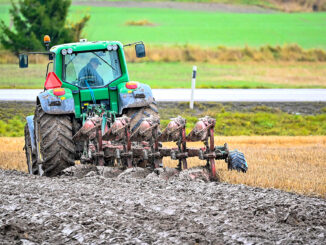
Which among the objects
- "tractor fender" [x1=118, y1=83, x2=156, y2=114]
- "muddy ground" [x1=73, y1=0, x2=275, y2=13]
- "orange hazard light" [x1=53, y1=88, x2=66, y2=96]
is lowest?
"tractor fender" [x1=118, y1=83, x2=156, y2=114]

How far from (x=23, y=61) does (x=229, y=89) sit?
14281 mm

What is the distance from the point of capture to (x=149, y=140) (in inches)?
399

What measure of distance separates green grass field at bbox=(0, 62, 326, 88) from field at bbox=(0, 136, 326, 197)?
1031 centimetres

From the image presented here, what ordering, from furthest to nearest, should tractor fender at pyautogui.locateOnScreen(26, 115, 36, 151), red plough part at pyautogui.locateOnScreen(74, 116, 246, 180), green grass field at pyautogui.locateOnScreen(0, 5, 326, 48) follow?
green grass field at pyautogui.locateOnScreen(0, 5, 326, 48)
tractor fender at pyautogui.locateOnScreen(26, 115, 36, 151)
red plough part at pyautogui.locateOnScreen(74, 116, 246, 180)

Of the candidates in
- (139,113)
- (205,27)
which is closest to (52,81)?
(139,113)

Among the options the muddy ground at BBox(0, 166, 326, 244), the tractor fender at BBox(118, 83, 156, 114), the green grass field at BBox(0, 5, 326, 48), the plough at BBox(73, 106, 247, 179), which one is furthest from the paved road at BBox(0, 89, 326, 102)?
the green grass field at BBox(0, 5, 326, 48)

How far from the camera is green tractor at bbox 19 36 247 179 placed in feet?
32.3

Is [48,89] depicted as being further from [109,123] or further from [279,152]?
[279,152]

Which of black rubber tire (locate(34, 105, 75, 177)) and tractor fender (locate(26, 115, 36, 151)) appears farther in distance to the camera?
tractor fender (locate(26, 115, 36, 151))

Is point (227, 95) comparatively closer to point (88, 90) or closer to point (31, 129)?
point (88, 90)

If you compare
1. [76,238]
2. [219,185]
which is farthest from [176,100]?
[76,238]

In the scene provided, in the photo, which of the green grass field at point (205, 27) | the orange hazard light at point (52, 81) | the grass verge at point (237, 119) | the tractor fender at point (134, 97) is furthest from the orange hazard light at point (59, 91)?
the green grass field at point (205, 27)

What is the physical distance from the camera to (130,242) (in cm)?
617

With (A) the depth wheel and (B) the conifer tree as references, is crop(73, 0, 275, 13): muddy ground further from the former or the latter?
(A) the depth wheel
